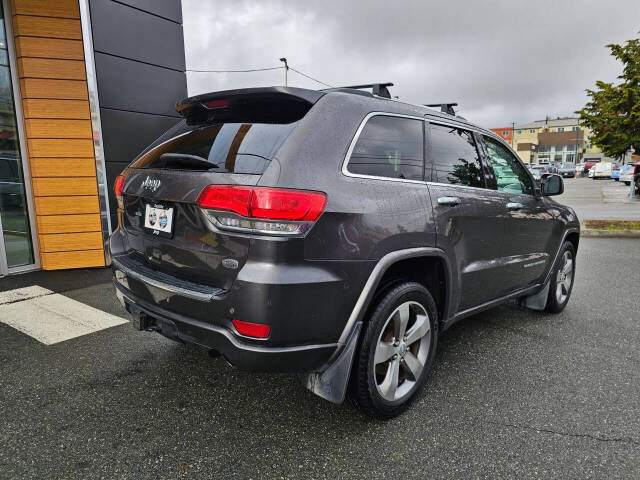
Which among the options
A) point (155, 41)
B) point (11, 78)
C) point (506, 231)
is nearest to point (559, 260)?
point (506, 231)

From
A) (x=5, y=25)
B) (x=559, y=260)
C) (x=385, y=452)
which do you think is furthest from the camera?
(x=5, y=25)

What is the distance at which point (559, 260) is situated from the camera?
165 inches

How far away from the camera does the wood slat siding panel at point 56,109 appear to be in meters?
5.53

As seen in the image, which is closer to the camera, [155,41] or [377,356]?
[377,356]

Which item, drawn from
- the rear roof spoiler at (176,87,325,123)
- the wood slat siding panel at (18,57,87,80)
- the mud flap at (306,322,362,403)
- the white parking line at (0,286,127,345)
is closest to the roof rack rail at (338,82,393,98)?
the rear roof spoiler at (176,87,325,123)

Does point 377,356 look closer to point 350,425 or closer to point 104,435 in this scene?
point 350,425

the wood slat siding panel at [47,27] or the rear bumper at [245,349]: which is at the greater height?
the wood slat siding panel at [47,27]

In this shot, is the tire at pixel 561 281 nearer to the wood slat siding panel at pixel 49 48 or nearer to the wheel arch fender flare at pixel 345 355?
the wheel arch fender flare at pixel 345 355

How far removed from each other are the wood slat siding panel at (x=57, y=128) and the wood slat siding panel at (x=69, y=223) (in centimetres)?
105

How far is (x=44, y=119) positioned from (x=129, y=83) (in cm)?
117

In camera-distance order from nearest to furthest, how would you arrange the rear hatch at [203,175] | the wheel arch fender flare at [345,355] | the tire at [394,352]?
the rear hatch at [203,175] → the wheel arch fender flare at [345,355] → the tire at [394,352]

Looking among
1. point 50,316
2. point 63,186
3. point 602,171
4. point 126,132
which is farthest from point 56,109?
point 602,171

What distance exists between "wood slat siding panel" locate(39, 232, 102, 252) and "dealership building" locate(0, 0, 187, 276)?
0.04 feet

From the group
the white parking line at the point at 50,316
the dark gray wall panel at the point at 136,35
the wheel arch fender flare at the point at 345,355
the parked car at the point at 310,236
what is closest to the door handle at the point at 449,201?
the parked car at the point at 310,236
